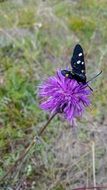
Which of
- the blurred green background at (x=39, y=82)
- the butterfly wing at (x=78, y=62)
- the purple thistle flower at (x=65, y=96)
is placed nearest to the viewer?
the butterfly wing at (x=78, y=62)

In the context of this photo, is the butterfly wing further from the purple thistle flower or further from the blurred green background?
the blurred green background

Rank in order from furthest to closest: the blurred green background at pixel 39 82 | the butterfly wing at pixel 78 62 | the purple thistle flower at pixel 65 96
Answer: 1. the blurred green background at pixel 39 82
2. the purple thistle flower at pixel 65 96
3. the butterfly wing at pixel 78 62

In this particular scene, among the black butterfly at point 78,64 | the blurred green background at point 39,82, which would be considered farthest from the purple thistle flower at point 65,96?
the blurred green background at point 39,82

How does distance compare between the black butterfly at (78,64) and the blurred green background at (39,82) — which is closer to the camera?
the black butterfly at (78,64)

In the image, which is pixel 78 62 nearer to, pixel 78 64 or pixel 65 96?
pixel 78 64

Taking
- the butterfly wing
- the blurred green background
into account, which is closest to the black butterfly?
the butterfly wing

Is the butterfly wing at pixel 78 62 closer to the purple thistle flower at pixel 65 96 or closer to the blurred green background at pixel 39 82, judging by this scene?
the purple thistle flower at pixel 65 96

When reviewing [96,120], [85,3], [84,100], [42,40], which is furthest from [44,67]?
[84,100]
